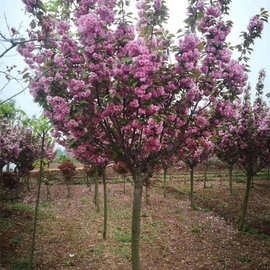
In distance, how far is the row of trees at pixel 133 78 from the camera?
12.2 feet

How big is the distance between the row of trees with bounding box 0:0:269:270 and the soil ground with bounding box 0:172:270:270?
255 cm

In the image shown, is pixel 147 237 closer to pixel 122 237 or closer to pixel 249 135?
pixel 122 237

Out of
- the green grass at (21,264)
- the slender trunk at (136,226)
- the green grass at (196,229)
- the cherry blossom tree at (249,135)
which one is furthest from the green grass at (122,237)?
the cherry blossom tree at (249,135)

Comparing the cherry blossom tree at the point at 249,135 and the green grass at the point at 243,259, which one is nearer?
the green grass at the point at 243,259

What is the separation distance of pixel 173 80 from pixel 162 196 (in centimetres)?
1316

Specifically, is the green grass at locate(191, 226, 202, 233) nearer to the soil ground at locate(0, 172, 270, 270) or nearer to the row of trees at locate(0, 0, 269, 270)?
the soil ground at locate(0, 172, 270, 270)

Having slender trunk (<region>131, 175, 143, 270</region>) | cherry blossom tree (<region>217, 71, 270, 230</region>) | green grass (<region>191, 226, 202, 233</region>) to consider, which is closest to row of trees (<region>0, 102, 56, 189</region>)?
slender trunk (<region>131, 175, 143, 270</region>)

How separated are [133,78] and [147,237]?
6721mm

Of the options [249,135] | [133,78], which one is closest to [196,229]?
[249,135]

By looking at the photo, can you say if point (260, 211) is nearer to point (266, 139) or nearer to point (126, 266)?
point (266, 139)

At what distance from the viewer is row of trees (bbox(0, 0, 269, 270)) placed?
3721 mm

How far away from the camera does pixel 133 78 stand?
3689 mm

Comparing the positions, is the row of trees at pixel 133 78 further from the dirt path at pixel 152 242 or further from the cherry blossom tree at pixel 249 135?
the cherry blossom tree at pixel 249 135

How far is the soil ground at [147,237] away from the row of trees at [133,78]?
8.36 ft
